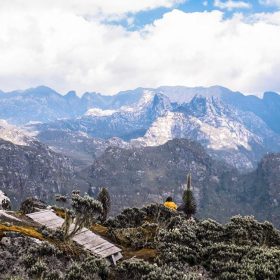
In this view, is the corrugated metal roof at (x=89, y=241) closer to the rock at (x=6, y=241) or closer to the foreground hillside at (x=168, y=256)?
the foreground hillside at (x=168, y=256)

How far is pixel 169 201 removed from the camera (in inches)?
3738

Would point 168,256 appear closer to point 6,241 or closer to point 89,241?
point 6,241

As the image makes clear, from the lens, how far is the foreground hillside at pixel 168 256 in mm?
28156

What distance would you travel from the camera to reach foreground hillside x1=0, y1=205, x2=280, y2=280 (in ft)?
92.4

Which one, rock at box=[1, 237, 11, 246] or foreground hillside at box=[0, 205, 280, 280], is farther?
rock at box=[1, 237, 11, 246]

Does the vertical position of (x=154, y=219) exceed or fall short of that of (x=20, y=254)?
it falls short

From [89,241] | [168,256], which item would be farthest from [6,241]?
[168,256]

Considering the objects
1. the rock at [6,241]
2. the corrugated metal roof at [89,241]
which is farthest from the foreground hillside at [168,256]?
the corrugated metal roof at [89,241]

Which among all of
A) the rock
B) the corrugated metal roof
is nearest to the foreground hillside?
the rock

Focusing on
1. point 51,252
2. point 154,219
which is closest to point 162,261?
point 51,252

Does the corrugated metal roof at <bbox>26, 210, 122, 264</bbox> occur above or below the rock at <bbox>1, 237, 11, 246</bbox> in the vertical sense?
below

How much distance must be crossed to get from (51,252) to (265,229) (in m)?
24.2

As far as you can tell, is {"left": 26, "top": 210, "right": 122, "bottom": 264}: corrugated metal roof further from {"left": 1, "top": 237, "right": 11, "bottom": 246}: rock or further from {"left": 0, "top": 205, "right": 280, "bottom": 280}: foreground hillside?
{"left": 1, "top": 237, "right": 11, "bottom": 246}: rock

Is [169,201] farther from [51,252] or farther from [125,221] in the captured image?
[51,252]
